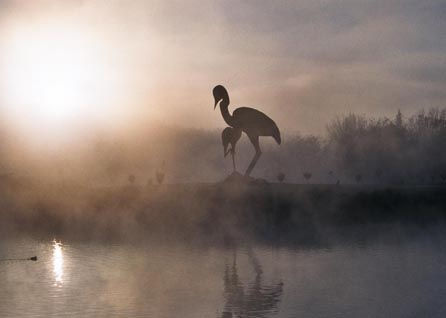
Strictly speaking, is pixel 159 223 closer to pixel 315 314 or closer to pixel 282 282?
pixel 282 282

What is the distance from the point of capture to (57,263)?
19.5 meters

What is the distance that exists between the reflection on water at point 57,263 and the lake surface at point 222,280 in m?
0.03

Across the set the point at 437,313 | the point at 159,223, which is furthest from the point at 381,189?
the point at 437,313

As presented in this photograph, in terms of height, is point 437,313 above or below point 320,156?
below

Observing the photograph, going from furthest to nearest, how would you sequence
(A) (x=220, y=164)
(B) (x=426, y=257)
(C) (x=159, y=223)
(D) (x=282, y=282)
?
1. (A) (x=220, y=164)
2. (C) (x=159, y=223)
3. (B) (x=426, y=257)
4. (D) (x=282, y=282)

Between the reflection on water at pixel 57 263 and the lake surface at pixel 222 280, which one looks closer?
the lake surface at pixel 222 280

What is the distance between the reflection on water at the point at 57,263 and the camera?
17.2 metres

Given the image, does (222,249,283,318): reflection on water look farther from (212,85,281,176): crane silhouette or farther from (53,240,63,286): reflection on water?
(212,85,281,176): crane silhouette

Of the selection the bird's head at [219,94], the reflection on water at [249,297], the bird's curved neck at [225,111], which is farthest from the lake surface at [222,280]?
the bird's head at [219,94]

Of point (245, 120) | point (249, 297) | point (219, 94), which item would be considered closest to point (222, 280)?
point (249, 297)

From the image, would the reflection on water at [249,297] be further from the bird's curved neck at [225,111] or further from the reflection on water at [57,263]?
the bird's curved neck at [225,111]

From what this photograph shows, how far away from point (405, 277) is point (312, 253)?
426 centimetres

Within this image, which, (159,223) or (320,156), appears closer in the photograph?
(159,223)

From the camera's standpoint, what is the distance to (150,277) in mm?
17375
